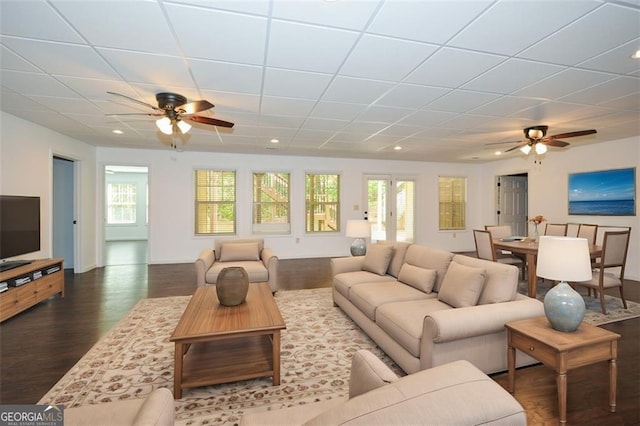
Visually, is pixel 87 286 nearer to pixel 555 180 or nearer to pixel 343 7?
pixel 343 7

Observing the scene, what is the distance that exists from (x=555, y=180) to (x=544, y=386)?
5.78 meters

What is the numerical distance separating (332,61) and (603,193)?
20.0 feet

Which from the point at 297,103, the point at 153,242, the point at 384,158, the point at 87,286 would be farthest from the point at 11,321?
the point at 384,158

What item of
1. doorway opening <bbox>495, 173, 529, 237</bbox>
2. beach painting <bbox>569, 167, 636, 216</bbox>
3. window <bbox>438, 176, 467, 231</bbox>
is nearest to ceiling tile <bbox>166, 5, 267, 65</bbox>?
beach painting <bbox>569, 167, 636, 216</bbox>

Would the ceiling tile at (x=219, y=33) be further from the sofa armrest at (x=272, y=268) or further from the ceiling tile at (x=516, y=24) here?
the sofa armrest at (x=272, y=268)

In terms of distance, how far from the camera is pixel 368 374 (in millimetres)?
1041

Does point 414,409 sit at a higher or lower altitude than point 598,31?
lower

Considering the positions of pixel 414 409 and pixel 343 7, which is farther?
pixel 343 7

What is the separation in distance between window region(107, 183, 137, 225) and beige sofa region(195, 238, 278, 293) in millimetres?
7843

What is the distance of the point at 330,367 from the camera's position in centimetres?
236

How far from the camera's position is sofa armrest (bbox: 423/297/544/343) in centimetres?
190

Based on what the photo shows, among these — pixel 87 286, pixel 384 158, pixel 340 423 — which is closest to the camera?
pixel 340 423

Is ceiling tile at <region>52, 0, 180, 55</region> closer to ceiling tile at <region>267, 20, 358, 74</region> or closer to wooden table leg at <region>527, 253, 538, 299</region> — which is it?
ceiling tile at <region>267, 20, 358, 74</region>

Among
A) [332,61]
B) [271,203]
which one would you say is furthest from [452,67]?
[271,203]
